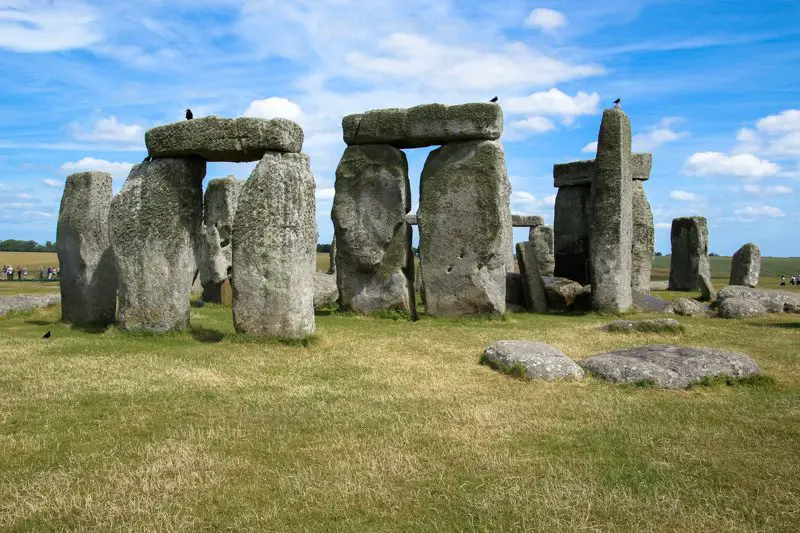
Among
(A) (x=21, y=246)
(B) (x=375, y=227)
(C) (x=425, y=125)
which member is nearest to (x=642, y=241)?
(C) (x=425, y=125)

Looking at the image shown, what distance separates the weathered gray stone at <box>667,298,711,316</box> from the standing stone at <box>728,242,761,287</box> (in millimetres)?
9284

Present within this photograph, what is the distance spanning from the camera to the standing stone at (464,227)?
14.7 m

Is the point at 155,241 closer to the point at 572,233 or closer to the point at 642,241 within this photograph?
the point at 572,233

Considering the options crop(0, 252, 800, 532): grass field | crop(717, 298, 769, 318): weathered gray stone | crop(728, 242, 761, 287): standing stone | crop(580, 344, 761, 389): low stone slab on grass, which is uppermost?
crop(728, 242, 761, 287): standing stone

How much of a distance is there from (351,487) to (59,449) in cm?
269

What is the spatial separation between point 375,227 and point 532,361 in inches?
294

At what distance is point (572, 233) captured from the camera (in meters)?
21.5

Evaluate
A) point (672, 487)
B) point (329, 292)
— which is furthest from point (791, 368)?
point (329, 292)

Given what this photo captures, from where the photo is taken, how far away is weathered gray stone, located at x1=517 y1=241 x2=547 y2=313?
17.5 meters

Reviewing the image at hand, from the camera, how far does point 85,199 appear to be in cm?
1312

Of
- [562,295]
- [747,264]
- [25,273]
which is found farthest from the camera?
[25,273]

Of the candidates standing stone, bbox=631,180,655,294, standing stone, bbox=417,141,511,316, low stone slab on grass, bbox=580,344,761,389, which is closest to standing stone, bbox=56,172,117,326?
standing stone, bbox=417,141,511,316

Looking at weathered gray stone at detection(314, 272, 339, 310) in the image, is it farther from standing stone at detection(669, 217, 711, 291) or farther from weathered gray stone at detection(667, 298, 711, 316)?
standing stone at detection(669, 217, 711, 291)

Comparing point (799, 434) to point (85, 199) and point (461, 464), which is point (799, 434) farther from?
point (85, 199)
